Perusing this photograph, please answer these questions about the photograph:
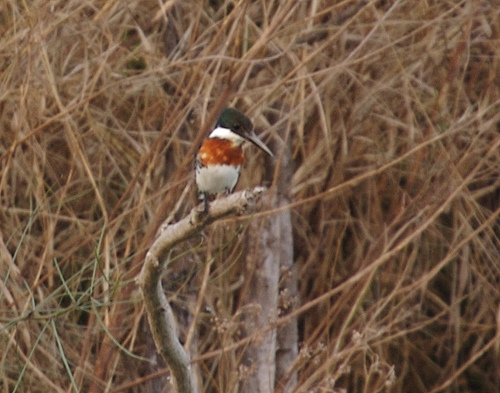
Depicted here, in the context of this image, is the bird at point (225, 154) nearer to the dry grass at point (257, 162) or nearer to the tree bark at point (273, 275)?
the dry grass at point (257, 162)

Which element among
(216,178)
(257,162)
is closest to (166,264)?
(216,178)

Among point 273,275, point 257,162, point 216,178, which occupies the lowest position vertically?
point 273,275

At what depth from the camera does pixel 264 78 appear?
3.76 m

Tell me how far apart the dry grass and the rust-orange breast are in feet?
2.07

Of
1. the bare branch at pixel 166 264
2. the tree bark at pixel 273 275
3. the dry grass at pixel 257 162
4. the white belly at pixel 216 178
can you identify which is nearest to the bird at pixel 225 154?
the white belly at pixel 216 178

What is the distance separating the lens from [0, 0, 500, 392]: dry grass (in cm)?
342

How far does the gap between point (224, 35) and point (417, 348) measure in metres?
1.45

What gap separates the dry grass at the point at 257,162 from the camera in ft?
11.2

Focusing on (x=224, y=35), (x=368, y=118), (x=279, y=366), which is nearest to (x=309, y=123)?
(x=368, y=118)

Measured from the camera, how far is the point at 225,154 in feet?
8.65

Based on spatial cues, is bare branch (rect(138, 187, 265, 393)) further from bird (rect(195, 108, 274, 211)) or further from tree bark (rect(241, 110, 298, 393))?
tree bark (rect(241, 110, 298, 393))

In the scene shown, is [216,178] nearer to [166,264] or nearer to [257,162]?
[166,264]

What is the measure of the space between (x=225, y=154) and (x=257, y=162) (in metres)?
1.30

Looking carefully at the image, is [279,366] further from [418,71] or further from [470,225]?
[418,71]
